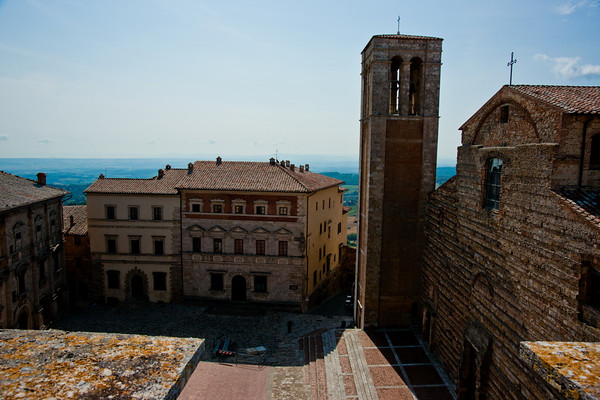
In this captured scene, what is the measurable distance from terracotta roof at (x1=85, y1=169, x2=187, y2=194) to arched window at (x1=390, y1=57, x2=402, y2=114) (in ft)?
61.1

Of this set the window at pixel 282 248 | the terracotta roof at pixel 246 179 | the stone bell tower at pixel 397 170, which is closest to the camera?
Result: the stone bell tower at pixel 397 170

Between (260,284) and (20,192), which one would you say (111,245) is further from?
(260,284)

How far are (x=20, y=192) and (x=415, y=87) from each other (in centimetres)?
2825

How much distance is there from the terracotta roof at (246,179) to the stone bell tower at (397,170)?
849 cm

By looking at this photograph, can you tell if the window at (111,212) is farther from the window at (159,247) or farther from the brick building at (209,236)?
the window at (159,247)

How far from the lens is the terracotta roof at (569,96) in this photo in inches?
490

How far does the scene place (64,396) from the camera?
129 inches

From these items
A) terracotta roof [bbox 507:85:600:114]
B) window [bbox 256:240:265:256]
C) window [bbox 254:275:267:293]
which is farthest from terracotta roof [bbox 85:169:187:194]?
terracotta roof [bbox 507:85:600:114]

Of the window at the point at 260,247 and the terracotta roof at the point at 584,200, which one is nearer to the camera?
the terracotta roof at the point at 584,200

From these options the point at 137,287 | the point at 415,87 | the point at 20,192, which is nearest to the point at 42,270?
the point at 20,192

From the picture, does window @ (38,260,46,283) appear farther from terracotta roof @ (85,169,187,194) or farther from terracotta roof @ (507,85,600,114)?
terracotta roof @ (507,85,600,114)

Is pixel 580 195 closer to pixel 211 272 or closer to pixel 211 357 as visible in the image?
pixel 211 357

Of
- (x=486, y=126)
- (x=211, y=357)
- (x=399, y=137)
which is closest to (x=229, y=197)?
(x=211, y=357)

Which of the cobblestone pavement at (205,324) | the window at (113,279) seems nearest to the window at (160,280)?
the cobblestone pavement at (205,324)
